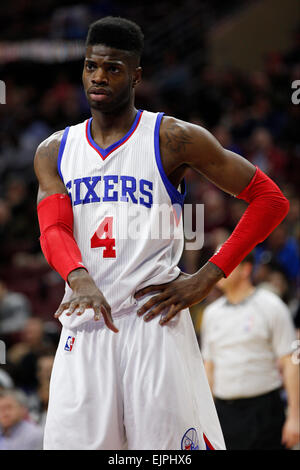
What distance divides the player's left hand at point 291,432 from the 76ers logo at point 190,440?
7.62ft

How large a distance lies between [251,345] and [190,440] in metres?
2.71

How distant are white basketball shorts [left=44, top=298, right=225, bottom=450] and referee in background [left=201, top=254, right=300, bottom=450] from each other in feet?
8.11

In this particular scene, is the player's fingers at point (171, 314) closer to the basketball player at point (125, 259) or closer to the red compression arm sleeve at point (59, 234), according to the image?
the basketball player at point (125, 259)

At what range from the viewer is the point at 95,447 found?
2561 mm

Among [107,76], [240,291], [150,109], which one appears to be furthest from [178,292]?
[150,109]

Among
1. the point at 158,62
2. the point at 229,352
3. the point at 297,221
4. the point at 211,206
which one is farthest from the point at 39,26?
the point at 229,352

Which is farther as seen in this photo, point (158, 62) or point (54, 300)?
point (158, 62)

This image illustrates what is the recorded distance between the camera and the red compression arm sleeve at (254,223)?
2.85 m

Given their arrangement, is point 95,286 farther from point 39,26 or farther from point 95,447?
point 39,26

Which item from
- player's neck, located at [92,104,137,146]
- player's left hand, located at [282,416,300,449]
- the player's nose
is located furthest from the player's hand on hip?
player's left hand, located at [282,416,300,449]

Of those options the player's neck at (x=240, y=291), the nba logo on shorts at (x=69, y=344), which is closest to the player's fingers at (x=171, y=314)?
the nba logo on shorts at (x=69, y=344)

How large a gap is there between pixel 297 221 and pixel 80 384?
5.77 metres

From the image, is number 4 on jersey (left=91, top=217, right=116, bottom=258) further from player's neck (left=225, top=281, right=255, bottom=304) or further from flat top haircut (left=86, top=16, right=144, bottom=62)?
player's neck (left=225, top=281, right=255, bottom=304)

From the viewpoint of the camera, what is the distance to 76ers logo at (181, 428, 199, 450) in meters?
2.62
